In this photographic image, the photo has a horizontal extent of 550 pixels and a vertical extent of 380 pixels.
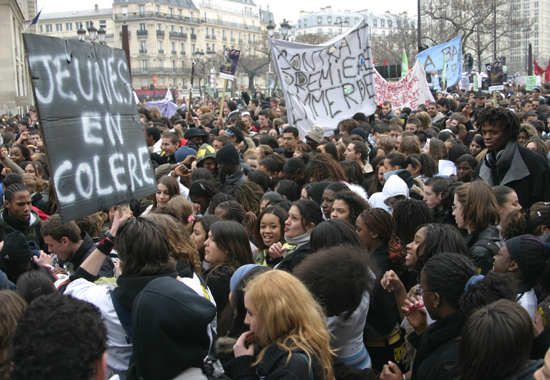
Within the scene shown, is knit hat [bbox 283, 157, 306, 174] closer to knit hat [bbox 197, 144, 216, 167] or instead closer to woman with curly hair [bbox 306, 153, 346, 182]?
woman with curly hair [bbox 306, 153, 346, 182]

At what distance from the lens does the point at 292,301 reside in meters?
2.30

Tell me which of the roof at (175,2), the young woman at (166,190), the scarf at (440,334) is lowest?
the scarf at (440,334)

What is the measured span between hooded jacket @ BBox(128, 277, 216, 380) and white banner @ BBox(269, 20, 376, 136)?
25.0ft

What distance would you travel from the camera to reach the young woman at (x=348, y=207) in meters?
4.32

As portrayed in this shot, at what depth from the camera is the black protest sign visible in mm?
2818

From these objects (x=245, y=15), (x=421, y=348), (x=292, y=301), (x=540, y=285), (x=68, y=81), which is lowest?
(x=421, y=348)

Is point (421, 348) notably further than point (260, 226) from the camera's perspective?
No

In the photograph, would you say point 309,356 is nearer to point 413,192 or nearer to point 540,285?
point 540,285

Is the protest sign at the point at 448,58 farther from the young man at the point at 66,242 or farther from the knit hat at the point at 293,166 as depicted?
the young man at the point at 66,242

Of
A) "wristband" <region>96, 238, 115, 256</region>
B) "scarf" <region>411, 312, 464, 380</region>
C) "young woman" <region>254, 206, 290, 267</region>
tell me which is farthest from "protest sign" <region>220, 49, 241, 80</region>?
"scarf" <region>411, 312, 464, 380</region>

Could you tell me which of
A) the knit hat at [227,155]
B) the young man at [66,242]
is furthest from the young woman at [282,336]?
the knit hat at [227,155]

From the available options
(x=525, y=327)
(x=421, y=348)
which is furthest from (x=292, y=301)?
(x=525, y=327)

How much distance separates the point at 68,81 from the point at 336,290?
198cm

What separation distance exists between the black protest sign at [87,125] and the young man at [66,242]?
92cm
